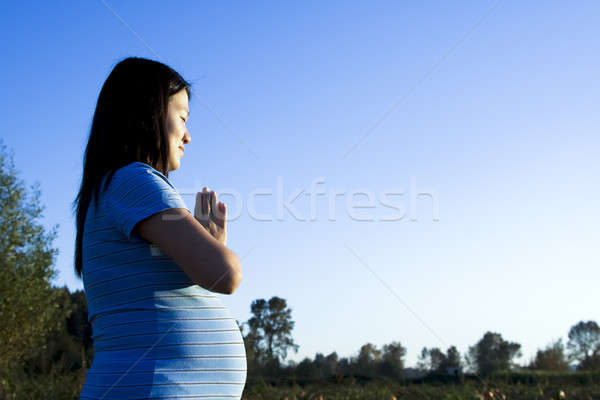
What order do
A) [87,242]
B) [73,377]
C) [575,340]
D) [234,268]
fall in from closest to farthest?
1. [234,268]
2. [87,242]
3. [73,377]
4. [575,340]

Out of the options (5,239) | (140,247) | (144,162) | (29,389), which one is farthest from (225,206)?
(5,239)

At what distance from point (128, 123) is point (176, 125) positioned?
0.18m

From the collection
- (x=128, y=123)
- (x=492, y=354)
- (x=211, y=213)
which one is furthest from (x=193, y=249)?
(x=492, y=354)

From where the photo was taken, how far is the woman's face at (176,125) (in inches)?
78.8

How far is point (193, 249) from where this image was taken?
1527 mm

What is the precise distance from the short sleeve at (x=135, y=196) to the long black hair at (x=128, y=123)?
0.15 metres

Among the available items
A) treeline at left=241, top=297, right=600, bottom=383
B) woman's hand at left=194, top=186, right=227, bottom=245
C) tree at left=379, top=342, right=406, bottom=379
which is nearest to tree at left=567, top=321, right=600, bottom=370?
treeline at left=241, top=297, right=600, bottom=383

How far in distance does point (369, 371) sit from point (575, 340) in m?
5.16

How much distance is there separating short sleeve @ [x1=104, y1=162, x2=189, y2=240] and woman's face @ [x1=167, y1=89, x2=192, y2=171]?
278mm

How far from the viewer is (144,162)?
6.30 feet

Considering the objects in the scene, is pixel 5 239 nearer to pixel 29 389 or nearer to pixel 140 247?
pixel 29 389

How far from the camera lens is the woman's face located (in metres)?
2.00

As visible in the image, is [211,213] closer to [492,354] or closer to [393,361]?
[393,361]

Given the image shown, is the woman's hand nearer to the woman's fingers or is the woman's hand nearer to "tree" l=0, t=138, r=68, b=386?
the woman's fingers
